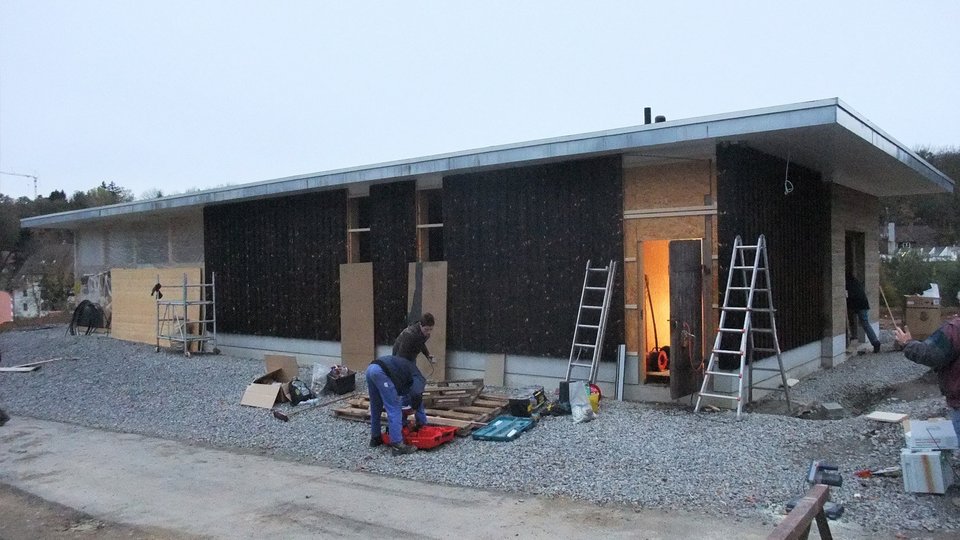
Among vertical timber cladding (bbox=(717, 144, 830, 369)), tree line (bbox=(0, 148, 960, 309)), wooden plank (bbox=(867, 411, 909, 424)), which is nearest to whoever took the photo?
wooden plank (bbox=(867, 411, 909, 424))

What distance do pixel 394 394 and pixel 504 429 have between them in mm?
1418

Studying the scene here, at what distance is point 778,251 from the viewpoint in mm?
10695

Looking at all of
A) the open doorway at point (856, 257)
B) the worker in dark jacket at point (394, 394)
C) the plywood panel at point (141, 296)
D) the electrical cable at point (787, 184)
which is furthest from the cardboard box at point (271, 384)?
the open doorway at point (856, 257)

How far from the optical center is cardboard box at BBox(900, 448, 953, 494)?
5.78m

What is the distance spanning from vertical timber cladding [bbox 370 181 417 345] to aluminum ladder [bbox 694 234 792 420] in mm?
5744

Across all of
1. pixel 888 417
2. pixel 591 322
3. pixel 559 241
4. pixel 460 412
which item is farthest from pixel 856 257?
pixel 460 412

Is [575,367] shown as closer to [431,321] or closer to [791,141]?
[431,321]

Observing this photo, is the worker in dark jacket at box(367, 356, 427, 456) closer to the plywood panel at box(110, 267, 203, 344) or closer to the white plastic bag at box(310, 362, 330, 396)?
the white plastic bag at box(310, 362, 330, 396)

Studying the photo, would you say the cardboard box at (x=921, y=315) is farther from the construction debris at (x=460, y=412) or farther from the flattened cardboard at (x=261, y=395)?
the flattened cardboard at (x=261, y=395)

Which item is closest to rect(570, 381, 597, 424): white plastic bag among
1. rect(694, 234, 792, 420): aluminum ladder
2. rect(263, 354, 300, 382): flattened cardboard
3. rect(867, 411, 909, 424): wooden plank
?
rect(694, 234, 792, 420): aluminum ladder

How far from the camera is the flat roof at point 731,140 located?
8.32 meters

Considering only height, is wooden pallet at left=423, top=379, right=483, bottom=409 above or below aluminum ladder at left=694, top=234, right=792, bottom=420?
below

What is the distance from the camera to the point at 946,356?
5.78m

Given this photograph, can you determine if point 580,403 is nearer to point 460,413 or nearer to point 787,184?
point 460,413
